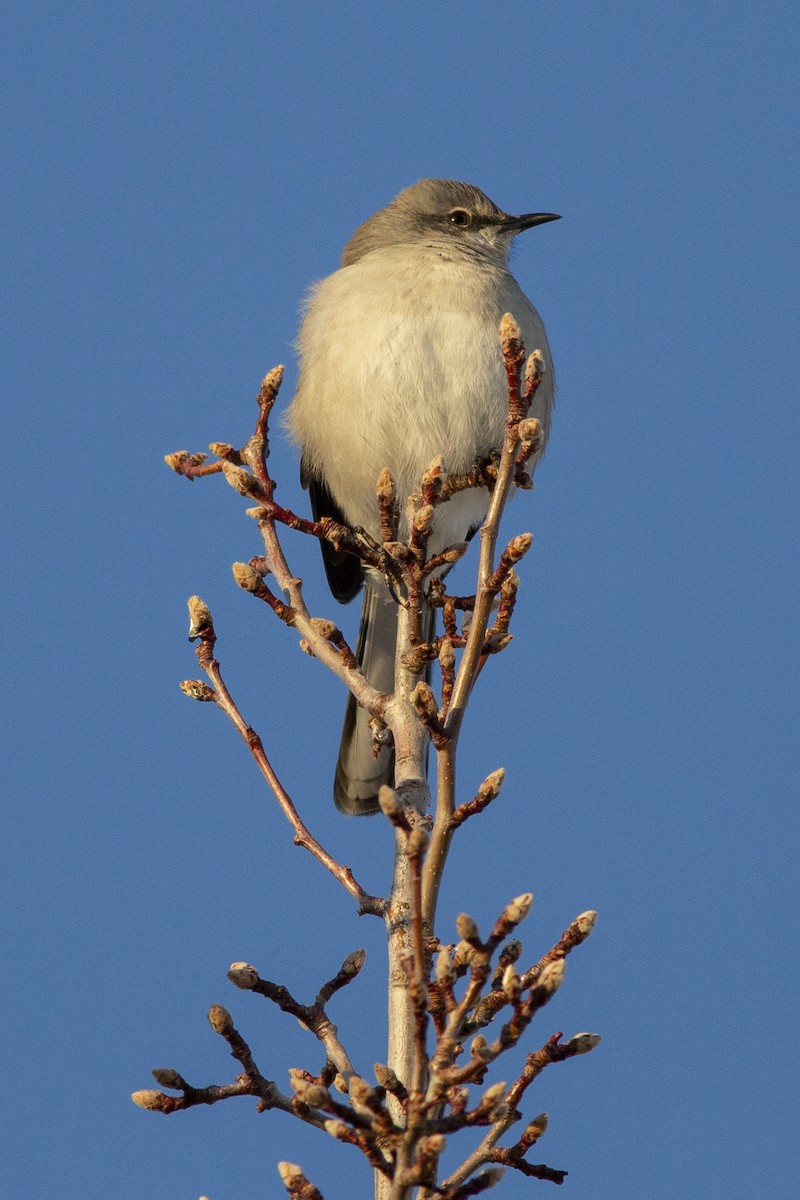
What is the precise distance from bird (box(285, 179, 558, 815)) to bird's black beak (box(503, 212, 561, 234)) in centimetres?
1

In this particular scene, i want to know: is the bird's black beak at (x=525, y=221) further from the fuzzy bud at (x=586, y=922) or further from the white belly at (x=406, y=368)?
the fuzzy bud at (x=586, y=922)

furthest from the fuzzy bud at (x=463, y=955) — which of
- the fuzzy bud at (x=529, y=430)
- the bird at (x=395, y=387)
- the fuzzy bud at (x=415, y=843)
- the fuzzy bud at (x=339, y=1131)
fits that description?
the bird at (x=395, y=387)

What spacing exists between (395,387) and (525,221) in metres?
1.55

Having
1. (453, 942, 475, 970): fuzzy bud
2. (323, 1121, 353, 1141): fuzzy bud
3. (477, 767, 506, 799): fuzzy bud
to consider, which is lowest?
(323, 1121, 353, 1141): fuzzy bud

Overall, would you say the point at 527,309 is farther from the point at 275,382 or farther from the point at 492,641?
the point at 492,641

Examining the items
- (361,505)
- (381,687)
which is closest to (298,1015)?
(381,687)

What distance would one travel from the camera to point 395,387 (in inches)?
200

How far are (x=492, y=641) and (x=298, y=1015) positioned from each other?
42.2 inches

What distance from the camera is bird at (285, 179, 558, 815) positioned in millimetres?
5074

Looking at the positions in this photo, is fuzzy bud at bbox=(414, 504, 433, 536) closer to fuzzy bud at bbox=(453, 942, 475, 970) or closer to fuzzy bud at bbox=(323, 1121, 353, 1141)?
fuzzy bud at bbox=(453, 942, 475, 970)

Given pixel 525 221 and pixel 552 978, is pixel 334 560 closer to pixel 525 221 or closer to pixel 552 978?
pixel 525 221

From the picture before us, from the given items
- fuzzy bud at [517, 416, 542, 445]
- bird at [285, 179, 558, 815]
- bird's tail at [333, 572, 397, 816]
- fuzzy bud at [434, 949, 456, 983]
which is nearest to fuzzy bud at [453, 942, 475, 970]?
fuzzy bud at [434, 949, 456, 983]

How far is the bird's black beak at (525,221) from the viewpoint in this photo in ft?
20.2

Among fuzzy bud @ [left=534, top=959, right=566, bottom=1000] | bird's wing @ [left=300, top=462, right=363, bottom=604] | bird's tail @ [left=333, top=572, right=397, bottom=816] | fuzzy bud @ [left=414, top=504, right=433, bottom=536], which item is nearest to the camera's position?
fuzzy bud @ [left=534, top=959, right=566, bottom=1000]
